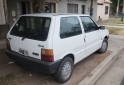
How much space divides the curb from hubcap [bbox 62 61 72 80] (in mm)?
396

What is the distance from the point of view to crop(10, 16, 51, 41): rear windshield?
3.08m

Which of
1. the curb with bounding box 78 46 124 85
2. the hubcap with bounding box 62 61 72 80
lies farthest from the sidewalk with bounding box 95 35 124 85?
the hubcap with bounding box 62 61 72 80

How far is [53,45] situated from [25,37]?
79 cm

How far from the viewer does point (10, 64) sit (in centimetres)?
432

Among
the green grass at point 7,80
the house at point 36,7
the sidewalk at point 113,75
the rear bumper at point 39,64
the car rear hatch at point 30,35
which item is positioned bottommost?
the sidewalk at point 113,75

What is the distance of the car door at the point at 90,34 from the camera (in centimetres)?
409

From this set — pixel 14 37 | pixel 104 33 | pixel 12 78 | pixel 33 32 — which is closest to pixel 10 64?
pixel 12 78

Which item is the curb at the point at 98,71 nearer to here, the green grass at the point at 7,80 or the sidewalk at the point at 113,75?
the sidewalk at the point at 113,75

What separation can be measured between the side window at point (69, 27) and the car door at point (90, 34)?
0.34m

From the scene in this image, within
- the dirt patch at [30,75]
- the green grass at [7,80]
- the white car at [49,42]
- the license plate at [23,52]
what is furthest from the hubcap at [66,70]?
the green grass at [7,80]

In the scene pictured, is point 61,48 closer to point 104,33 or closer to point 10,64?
point 10,64

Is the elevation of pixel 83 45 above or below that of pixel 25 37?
below

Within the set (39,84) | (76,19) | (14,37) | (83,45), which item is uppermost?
(76,19)

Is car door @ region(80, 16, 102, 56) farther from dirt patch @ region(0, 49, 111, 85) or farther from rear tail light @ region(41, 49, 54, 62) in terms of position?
rear tail light @ region(41, 49, 54, 62)
